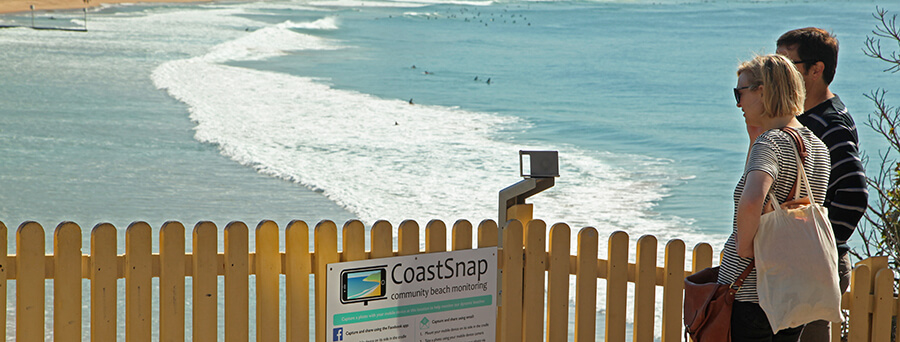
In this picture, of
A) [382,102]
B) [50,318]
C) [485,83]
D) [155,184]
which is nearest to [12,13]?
[485,83]

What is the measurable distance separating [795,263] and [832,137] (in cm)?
71

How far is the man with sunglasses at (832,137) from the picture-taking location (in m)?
3.50

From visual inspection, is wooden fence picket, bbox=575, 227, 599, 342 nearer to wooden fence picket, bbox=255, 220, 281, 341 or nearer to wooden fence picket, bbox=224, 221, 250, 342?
wooden fence picket, bbox=255, 220, 281, 341

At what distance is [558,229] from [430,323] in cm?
73

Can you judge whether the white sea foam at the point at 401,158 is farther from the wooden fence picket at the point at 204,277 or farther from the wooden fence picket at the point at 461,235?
the wooden fence picket at the point at 204,277

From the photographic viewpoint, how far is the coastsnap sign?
386 centimetres

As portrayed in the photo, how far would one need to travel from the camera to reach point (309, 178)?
12.3m

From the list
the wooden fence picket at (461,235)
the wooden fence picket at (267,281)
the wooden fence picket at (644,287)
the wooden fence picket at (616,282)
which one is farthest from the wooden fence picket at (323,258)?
the wooden fence picket at (644,287)

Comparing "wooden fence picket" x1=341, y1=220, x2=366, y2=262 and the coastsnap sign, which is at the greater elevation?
"wooden fence picket" x1=341, y1=220, x2=366, y2=262

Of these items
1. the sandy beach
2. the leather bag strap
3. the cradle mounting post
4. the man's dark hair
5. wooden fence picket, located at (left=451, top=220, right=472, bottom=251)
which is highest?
the sandy beach

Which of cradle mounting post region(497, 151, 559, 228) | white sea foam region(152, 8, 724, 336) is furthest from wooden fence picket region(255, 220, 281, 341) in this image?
white sea foam region(152, 8, 724, 336)

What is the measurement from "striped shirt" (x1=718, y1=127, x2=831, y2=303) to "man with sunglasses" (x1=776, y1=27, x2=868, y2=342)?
336 millimetres

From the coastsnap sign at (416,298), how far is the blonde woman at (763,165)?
1.17m

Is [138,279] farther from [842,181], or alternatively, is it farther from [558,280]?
[842,181]
